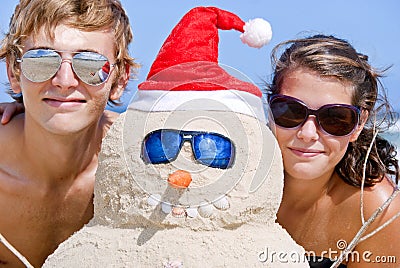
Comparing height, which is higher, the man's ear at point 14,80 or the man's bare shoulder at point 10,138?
the man's ear at point 14,80

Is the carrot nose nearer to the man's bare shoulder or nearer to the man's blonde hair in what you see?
the man's blonde hair

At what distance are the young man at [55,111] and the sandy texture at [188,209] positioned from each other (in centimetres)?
71

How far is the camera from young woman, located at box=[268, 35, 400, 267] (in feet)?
8.89

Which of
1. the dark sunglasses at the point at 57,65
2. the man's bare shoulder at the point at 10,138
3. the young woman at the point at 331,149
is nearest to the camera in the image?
the dark sunglasses at the point at 57,65

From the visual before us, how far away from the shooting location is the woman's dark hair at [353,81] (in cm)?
287

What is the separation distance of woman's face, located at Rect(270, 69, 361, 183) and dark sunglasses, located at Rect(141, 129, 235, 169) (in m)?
0.86

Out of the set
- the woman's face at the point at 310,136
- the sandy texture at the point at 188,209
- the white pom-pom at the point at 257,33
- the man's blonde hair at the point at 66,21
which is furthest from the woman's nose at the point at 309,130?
the man's blonde hair at the point at 66,21

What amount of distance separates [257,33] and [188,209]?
0.76 m

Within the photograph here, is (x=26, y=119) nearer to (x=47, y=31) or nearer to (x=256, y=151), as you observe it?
(x=47, y=31)

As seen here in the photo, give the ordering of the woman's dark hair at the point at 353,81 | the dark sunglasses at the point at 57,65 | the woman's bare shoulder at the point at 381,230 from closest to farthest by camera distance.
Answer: the dark sunglasses at the point at 57,65, the woman's dark hair at the point at 353,81, the woman's bare shoulder at the point at 381,230

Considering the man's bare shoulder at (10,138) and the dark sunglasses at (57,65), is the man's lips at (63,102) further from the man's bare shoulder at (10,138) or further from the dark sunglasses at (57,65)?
the man's bare shoulder at (10,138)

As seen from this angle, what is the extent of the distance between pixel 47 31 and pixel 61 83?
1.00 ft

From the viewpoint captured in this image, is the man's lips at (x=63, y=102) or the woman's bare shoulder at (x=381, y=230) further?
the woman's bare shoulder at (x=381, y=230)

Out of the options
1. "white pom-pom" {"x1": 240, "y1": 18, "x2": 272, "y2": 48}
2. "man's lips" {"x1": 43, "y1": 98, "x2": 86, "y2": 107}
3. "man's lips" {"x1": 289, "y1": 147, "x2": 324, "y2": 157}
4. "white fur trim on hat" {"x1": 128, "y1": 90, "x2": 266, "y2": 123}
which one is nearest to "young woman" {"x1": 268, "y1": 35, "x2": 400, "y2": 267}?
"man's lips" {"x1": 289, "y1": 147, "x2": 324, "y2": 157}
